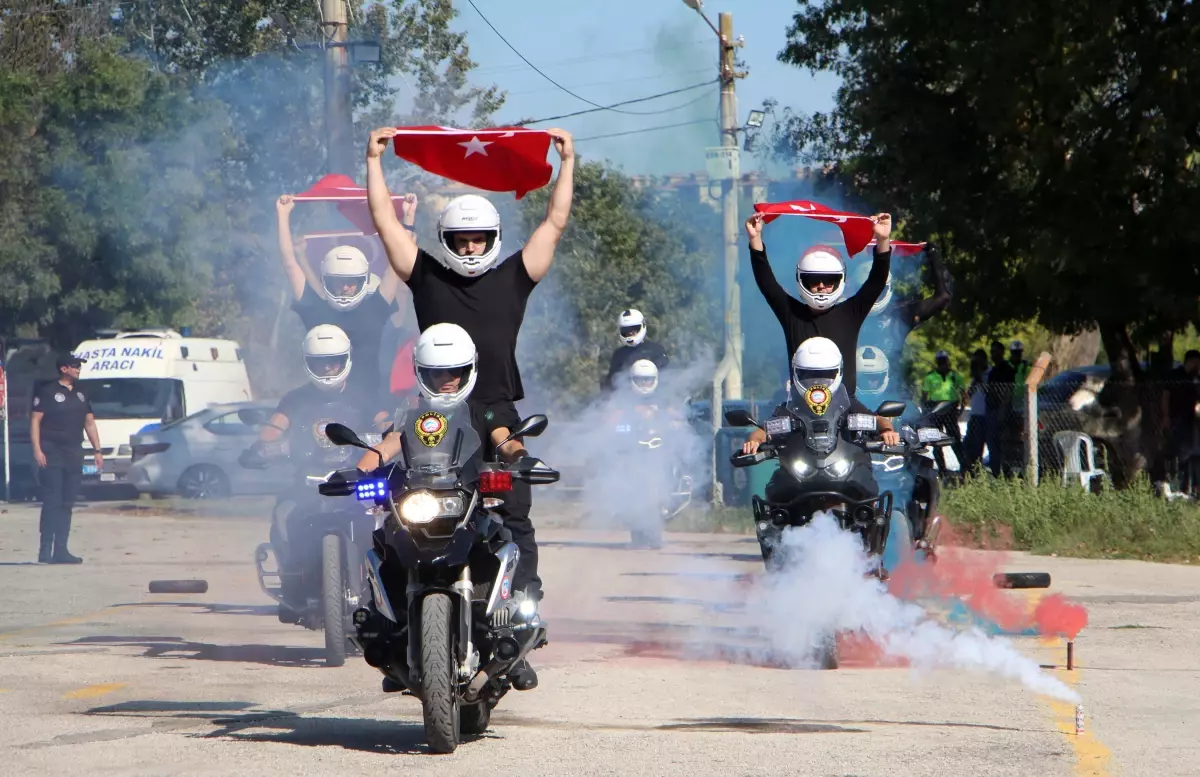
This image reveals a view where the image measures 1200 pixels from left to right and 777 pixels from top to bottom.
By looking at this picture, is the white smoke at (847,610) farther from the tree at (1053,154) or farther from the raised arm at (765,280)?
the tree at (1053,154)

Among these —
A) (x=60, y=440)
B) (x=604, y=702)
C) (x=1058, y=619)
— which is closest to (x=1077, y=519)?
(x=1058, y=619)

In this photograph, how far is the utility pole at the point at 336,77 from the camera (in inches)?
725

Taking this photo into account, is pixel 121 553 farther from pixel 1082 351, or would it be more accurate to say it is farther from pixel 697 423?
pixel 1082 351

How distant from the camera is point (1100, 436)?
63.9 feet

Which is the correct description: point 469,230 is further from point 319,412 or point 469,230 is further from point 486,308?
point 319,412

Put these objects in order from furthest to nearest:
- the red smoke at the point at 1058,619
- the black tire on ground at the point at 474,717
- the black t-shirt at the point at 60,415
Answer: the black t-shirt at the point at 60,415
the red smoke at the point at 1058,619
the black tire on ground at the point at 474,717

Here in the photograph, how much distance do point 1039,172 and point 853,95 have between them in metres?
3.48

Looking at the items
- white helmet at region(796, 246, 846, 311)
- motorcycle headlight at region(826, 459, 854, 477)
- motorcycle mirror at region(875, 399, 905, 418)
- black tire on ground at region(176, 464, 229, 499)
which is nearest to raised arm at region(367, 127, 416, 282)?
motorcycle headlight at region(826, 459, 854, 477)

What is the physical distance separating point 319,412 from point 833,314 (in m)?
2.70

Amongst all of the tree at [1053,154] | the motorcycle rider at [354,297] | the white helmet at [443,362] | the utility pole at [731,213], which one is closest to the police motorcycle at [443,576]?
the white helmet at [443,362]

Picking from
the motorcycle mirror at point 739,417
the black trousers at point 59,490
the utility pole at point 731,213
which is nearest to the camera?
the motorcycle mirror at point 739,417

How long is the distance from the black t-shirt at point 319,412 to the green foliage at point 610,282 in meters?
16.1

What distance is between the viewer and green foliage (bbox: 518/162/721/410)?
26.7 meters

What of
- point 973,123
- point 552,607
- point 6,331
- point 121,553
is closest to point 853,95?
point 973,123
